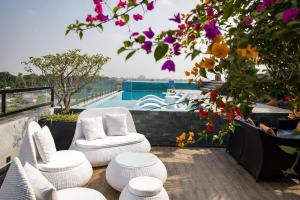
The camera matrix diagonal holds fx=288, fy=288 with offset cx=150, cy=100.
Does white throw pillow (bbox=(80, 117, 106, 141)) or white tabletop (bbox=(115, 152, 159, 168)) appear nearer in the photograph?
white tabletop (bbox=(115, 152, 159, 168))

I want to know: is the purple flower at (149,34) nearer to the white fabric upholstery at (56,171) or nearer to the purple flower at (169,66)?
the purple flower at (169,66)

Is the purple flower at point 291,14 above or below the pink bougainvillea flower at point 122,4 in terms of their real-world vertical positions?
below

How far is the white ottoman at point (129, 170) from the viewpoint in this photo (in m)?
3.45

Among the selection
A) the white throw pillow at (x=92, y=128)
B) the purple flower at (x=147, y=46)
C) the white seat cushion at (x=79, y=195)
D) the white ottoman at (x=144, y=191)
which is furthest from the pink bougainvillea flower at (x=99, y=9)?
the white throw pillow at (x=92, y=128)

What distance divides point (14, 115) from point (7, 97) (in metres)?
0.34

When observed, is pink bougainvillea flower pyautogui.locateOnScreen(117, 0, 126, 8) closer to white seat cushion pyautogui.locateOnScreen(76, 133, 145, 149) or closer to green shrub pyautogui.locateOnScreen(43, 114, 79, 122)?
white seat cushion pyautogui.locateOnScreen(76, 133, 145, 149)

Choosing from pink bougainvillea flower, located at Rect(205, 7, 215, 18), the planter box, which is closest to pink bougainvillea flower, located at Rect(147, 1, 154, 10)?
pink bougainvillea flower, located at Rect(205, 7, 215, 18)

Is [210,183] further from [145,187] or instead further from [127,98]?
[127,98]

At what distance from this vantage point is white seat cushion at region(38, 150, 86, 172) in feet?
11.4

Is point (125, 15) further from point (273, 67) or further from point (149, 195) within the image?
point (149, 195)

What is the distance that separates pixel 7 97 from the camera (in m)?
4.69

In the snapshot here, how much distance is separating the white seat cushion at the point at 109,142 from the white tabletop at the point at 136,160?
0.71m

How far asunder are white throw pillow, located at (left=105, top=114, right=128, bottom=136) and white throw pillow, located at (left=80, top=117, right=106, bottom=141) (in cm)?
15

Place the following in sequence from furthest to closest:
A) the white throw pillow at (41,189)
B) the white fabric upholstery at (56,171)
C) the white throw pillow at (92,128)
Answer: the white throw pillow at (92,128) → the white fabric upholstery at (56,171) → the white throw pillow at (41,189)
